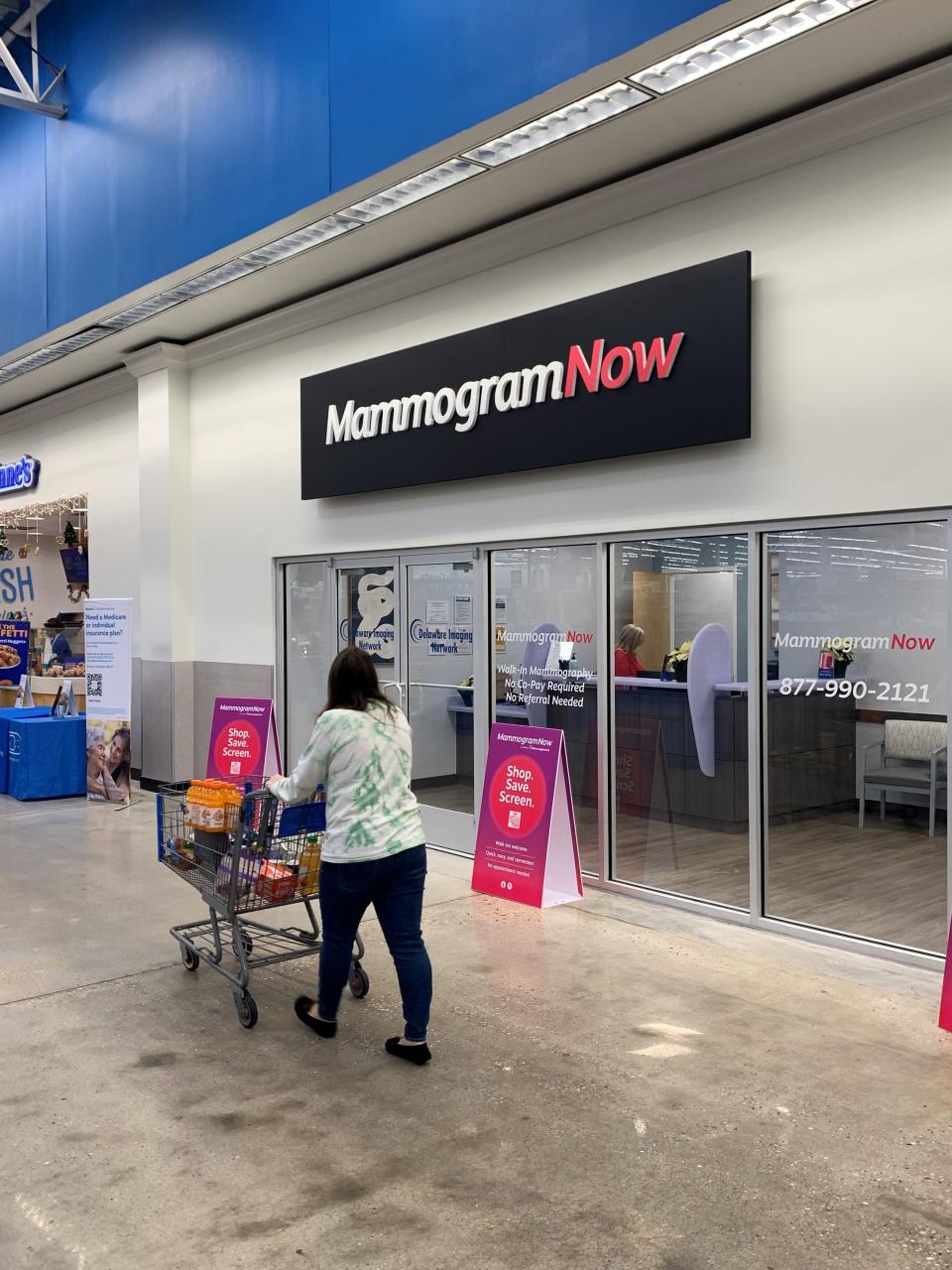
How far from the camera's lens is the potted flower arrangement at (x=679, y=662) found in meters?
6.15

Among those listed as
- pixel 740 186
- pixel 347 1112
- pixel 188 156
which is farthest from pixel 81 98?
pixel 347 1112

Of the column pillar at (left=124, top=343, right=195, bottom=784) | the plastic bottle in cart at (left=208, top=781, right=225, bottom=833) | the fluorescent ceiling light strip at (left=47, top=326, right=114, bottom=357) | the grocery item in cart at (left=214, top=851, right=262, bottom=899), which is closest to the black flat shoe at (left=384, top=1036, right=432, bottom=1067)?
the grocery item in cart at (left=214, top=851, right=262, bottom=899)

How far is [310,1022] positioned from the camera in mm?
4414

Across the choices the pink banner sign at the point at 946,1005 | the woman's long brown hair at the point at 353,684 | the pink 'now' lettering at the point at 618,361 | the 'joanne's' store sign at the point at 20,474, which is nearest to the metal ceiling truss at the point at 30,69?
the 'joanne's' store sign at the point at 20,474

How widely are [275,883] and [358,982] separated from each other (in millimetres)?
619

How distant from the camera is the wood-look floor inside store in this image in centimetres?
520

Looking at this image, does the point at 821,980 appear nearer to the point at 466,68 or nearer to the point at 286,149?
the point at 466,68

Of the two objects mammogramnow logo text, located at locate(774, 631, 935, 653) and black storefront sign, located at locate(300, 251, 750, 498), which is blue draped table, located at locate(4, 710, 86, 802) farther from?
mammogramnow logo text, located at locate(774, 631, 935, 653)

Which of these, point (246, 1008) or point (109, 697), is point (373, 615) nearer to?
point (109, 697)

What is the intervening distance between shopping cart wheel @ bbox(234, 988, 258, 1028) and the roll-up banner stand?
5446 mm

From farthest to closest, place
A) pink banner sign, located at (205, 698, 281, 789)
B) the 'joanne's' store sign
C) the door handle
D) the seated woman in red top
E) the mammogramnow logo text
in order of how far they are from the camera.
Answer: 1. the 'joanne's' store sign
2. pink banner sign, located at (205, 698, 281, 789)
3. the door handle
4. the seated woman in red top
5. the mammogramnow logo text

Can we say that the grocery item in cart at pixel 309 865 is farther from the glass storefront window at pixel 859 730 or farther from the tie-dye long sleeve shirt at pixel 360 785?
the glass storefront window at pixel 859 730

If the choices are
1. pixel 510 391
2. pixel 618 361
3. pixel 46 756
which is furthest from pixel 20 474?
pixel 618 361

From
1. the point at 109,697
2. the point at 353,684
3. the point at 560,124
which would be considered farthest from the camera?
the point at 109,697
